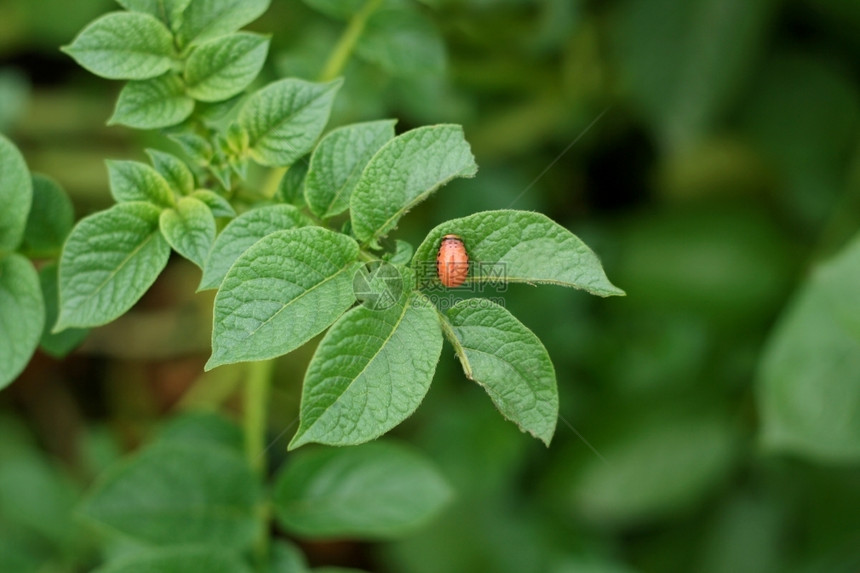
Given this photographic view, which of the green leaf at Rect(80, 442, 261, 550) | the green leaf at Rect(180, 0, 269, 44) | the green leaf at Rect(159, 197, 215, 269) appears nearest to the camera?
the green leaf at Rect(159, 197, 215, 269)

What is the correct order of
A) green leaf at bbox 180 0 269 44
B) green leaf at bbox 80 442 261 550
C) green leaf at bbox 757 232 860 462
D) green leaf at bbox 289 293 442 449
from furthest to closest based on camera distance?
green leaf at bbox 757 232 860 462, green leaf at bbox 80 442 261 550, green leaf at bbox 180 0 269 44, green leaf at bbox 289 293 442 449

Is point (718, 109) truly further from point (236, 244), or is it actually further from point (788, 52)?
point (236, 244)

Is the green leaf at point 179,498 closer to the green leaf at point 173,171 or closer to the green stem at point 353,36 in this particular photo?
the green leaf at point 173,171

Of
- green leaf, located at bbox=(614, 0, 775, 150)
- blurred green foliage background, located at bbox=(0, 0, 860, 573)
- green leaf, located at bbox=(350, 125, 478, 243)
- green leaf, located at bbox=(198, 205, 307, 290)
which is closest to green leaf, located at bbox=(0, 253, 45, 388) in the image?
green leaf, located at bbox=(198, 205, 307, 290)

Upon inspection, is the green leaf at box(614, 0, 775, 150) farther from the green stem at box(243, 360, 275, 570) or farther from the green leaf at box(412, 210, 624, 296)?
the green leaf at box(412, 210, 624, 296)

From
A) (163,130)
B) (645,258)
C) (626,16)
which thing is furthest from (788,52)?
(163,130)

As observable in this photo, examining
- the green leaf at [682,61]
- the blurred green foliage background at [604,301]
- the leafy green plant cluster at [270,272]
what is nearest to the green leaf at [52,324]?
the leafy green plant cluster at [270,272]
